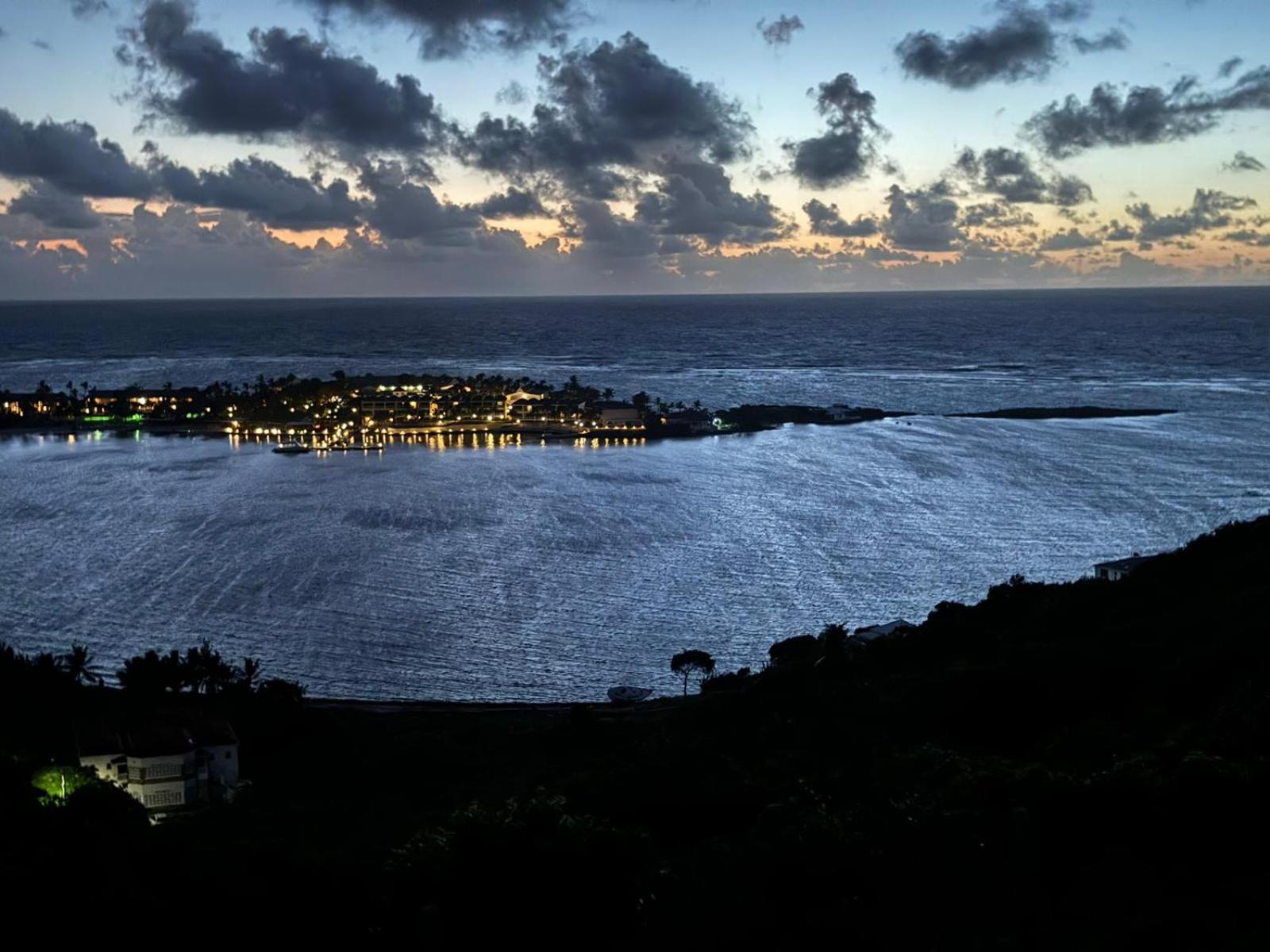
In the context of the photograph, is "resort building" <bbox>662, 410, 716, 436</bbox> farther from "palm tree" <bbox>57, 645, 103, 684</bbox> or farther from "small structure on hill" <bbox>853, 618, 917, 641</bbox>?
"palm tree" <bbox>57, 645, 103, 684</bbox>

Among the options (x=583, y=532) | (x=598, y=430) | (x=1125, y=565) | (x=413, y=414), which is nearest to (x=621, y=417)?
(x=598, y=430)

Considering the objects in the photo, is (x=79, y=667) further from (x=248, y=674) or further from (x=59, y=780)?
(x=59, y=780)

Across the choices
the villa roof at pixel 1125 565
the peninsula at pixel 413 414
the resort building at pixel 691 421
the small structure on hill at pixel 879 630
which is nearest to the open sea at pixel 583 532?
the small structure on hill at pixel 879 630

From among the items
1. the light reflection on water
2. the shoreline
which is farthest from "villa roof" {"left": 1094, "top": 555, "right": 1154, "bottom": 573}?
the shoreline

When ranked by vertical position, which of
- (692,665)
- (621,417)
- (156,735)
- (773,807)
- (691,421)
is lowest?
(692,665)

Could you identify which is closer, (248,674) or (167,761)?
(167,761)

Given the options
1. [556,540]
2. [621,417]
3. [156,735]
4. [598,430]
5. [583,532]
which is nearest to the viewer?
[156,735]

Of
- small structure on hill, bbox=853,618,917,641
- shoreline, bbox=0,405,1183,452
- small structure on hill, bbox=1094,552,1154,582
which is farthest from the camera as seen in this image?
shoreline, bbox=0,405,1183,452

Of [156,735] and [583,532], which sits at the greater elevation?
[156,735]

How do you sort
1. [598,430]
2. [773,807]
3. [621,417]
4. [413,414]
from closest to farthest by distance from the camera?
[773,807], [598,430], [621,417], [413,414]
